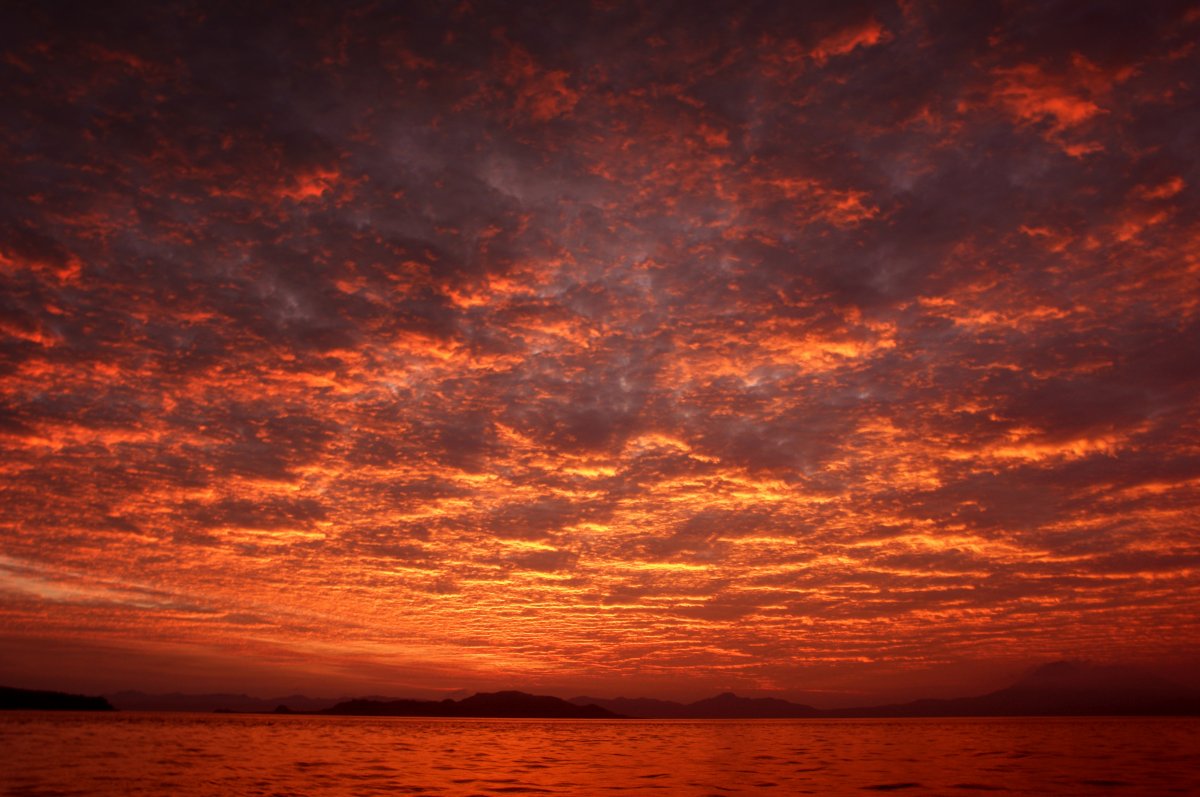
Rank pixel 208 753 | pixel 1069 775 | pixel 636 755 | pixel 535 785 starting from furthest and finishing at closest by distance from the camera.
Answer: pixel 636 755 → pixel 208 753 → pixel 1069 775 → pixel 535 785

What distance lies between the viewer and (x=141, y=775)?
2989 cm

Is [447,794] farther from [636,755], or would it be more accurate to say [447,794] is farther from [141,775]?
[636,755]

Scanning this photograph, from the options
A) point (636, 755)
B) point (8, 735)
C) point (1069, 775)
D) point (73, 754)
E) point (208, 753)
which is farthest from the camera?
point (8, 735)

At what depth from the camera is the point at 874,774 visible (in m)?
32.6

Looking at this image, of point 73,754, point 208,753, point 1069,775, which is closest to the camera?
point 1069,775

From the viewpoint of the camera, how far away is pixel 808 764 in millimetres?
39031

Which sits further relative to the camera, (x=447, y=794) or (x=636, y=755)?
(x=636, y=755)

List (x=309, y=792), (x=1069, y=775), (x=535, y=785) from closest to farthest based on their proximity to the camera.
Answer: (x=309, y=792) → (x=535, y=785) → (x=1069, y=775)

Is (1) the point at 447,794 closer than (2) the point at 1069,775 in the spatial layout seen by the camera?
Yes

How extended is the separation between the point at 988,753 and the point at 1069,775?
1599 centimetres

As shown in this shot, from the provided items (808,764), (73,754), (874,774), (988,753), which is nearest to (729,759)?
(808,764)

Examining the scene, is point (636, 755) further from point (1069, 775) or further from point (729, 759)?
point (1069, 775)

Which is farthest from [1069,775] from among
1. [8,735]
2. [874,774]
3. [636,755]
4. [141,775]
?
[8,735]

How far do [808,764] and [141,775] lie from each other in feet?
101
